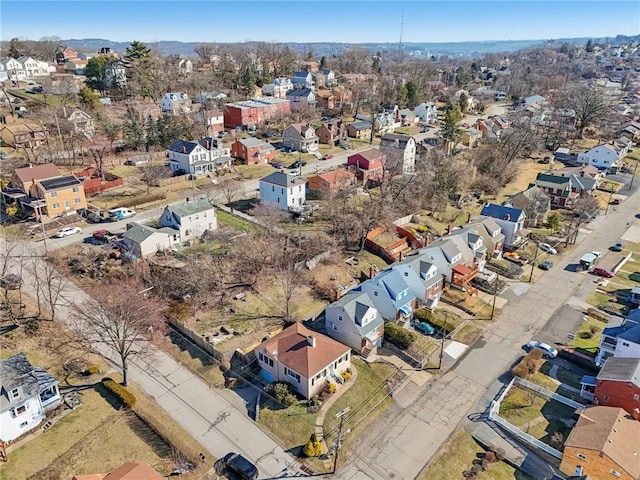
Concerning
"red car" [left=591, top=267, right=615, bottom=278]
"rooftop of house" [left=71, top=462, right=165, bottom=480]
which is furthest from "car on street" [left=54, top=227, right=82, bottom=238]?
"red car" [left=591, top=267, right=615, bottom=278]

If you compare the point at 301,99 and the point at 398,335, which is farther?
the point at 301,99

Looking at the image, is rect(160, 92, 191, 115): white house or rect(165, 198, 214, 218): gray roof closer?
rect(165, 198, 214, 218): gray roof

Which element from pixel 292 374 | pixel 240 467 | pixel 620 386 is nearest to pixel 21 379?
pixel 240 467

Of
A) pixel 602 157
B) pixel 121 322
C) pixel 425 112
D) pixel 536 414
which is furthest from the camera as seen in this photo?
pixel 425 112

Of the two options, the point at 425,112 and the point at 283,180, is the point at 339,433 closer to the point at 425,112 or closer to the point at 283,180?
the point at 283,180

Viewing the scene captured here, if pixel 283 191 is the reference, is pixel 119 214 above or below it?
below

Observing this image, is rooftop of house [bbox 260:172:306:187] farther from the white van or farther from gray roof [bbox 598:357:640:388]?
gray roof [bbox 598:357:640:388]

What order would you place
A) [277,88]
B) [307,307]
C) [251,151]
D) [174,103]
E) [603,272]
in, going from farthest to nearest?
[277,88], [174,103], [251,151], [603,272], [307,307]

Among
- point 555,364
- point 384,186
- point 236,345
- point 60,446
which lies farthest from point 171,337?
point 384,186
